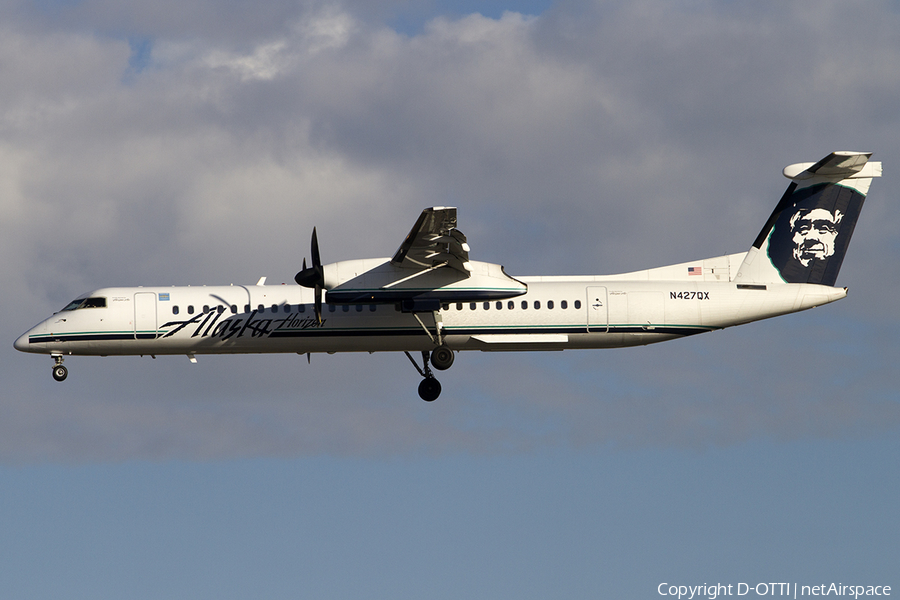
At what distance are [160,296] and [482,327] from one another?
8.93 m

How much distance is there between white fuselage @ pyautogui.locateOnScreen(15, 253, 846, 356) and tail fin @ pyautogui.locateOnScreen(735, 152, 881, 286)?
148 centimetres

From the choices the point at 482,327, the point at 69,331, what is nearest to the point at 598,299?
the point at 482,327

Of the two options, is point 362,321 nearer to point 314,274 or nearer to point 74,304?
point 314,274

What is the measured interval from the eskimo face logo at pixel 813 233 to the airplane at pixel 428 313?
34.6 inches

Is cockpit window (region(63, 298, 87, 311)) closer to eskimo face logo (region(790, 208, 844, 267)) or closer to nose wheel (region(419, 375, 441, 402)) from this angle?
nose wheel (region(419, 375, 441, 402))

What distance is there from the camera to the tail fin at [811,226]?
2706 cm

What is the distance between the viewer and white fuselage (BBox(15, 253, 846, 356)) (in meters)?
25.5

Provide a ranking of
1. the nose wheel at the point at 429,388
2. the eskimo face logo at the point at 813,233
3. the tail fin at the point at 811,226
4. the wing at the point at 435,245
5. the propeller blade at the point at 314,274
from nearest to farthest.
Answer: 1. the wing at the point at 435,245
2. the propeller blade at the point at 314,274
3. the tail fin at the point at 811,226
4. the eskimo face logo at the point at 813,233
5. the nose wheel at the point at 429,388

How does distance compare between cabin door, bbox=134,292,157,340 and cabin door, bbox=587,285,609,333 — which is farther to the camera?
cabin door, bbox=587,285,609,333

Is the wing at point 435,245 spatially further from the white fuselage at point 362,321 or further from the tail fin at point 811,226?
the tail fin at point 811,226

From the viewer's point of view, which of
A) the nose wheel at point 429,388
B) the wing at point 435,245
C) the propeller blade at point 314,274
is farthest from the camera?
the nose wheel at point 429,388

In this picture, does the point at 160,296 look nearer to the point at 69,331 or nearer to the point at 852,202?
the point at 69,331

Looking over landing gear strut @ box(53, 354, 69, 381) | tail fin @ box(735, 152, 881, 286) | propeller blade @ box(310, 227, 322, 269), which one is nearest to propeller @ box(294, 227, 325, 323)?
propeller blade @ box(310, 227, 322, 269)

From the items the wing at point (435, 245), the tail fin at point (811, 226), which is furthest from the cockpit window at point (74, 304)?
the tail fin at point (811, 226)
